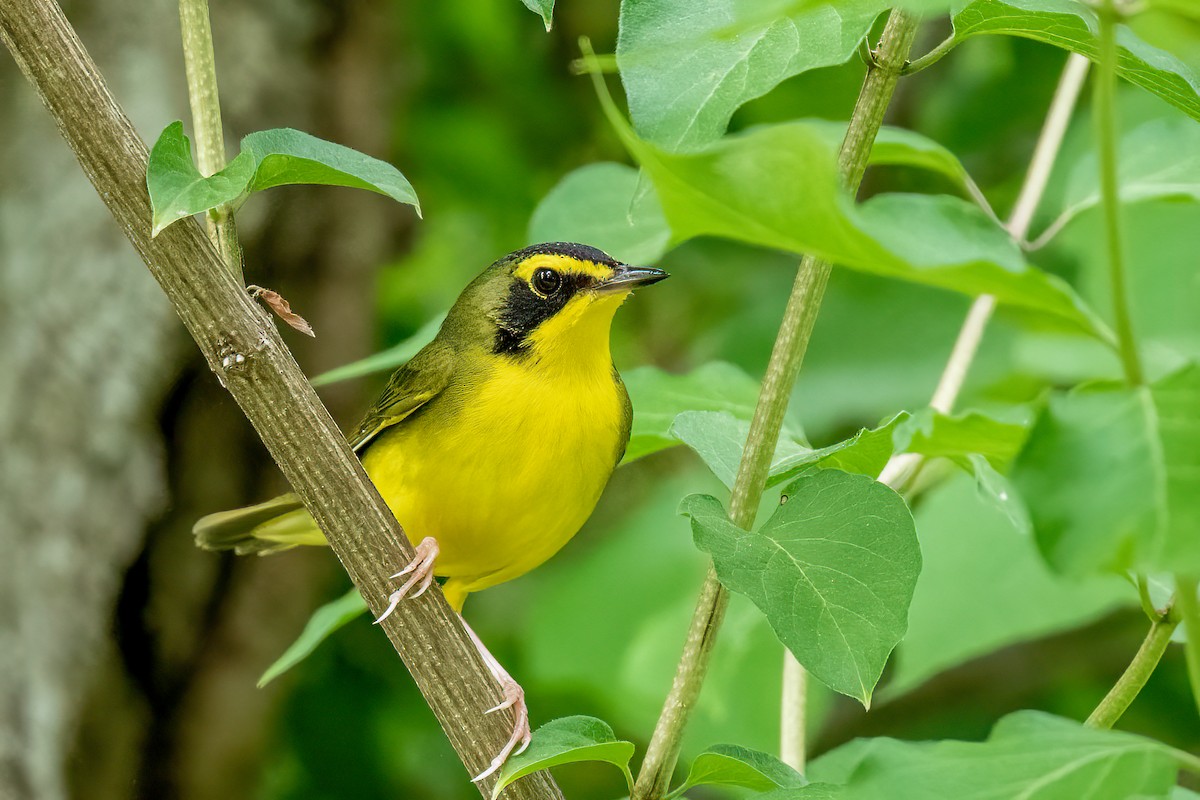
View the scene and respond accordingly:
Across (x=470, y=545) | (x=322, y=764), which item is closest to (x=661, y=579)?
(x=470, y=545)

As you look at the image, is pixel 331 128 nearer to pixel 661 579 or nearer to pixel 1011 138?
pixel 661 579

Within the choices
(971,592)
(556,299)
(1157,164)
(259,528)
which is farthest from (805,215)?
(259,528)


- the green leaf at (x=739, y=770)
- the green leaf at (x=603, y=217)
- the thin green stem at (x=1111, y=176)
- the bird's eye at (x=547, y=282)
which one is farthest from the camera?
the bird's eye at (x=547, y=282)

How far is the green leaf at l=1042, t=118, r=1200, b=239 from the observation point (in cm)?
196

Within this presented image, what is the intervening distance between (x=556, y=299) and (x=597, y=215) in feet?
1.60

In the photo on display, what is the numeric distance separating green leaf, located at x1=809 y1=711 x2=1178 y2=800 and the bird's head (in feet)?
5.66

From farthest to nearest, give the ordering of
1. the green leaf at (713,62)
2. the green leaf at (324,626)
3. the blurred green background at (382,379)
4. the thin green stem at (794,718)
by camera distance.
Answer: the blurred green background at (382,379)
the green leaf at (324,626)
the thin green stem at (794,718)
the green leaf at (713,62)

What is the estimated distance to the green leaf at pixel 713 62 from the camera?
1.21 m

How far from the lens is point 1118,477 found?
86 cm

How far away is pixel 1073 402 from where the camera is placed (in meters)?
0.91

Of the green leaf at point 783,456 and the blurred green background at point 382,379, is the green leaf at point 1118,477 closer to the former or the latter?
the green leaf at point 783,456

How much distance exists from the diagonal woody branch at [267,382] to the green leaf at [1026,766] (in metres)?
0.62

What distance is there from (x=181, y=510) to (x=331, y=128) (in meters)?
1.49

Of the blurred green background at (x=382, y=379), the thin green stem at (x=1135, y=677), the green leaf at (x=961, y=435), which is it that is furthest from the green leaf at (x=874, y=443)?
the blurred green background at (x=382, y=379)
